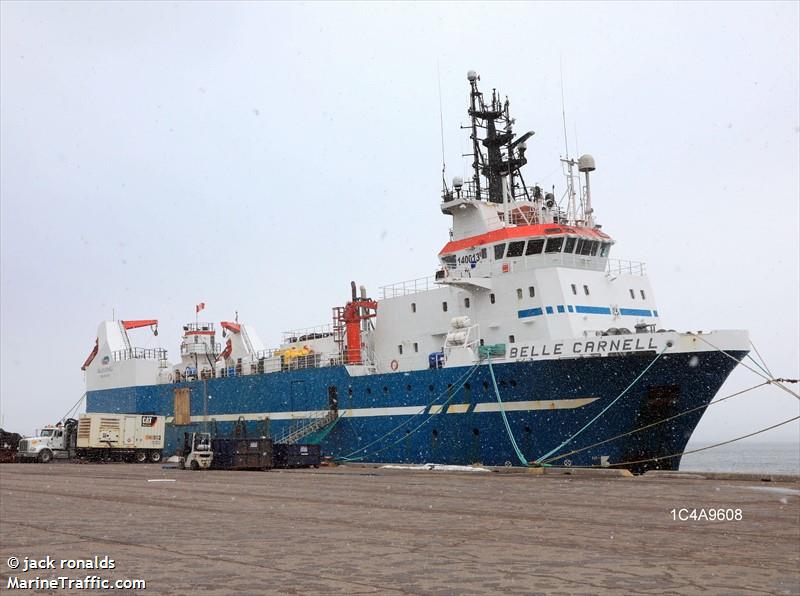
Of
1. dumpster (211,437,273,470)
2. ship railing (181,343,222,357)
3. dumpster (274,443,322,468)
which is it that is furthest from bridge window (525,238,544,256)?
ship railing (181,343,222,357)

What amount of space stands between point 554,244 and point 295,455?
11.9 meters

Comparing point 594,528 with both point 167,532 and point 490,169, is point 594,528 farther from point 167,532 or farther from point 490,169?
point 490,169

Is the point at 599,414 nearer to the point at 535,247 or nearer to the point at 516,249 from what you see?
the point at 535,247

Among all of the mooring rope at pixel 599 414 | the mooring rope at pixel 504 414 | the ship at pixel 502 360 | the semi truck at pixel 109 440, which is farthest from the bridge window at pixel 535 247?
the semi truck at pixel 109 440

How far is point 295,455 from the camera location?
98.7 ft

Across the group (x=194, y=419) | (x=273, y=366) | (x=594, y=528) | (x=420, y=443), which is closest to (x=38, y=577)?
(x=594, y=528)

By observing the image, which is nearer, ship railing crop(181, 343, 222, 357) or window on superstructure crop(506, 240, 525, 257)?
window on superstructure crop(506, 240, 525, 257)

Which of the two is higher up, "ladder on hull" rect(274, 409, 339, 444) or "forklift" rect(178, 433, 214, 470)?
"ladder on hull" rect(274, 409, 339, 444)

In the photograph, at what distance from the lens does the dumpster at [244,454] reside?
29.0 m

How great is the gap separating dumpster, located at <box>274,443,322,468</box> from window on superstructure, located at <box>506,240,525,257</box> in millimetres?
9976

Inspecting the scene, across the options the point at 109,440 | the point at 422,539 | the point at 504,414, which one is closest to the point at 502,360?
the point at 504,414

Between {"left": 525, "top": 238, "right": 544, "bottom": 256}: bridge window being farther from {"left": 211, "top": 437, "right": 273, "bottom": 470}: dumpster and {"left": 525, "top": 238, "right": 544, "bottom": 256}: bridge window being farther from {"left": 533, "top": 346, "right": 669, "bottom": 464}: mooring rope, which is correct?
{"left": 211, "top": 437, "right": 273, "bottom": 470}: dumpster

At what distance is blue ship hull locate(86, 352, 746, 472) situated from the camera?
925 inches

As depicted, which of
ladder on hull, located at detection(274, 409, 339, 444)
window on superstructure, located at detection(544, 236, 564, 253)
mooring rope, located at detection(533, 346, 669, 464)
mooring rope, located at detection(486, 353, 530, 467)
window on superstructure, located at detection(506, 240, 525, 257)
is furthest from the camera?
ladder on hull, located at detection(274, 409, 339, 444)
